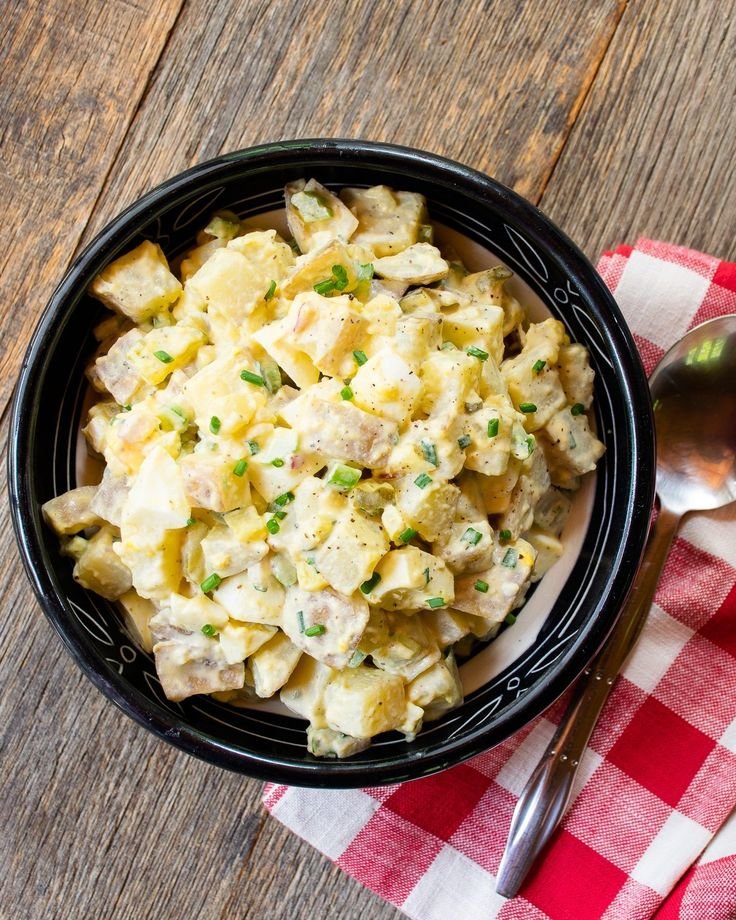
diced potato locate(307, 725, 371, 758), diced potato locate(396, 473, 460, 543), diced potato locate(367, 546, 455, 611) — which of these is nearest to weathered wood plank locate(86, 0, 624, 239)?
diced potato locate(396, 473, 460, 543)

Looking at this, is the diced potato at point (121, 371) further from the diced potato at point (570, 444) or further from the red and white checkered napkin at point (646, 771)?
the red and white checkered napkin at point (646, 771)

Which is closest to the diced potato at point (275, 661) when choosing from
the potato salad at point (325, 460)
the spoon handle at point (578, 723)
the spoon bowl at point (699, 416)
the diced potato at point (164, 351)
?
the potato salad at point (325, 460)

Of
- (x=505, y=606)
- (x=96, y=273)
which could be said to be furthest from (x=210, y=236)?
(x=505, y=606)

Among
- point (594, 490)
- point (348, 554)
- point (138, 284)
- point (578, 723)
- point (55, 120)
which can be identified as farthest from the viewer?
point (55, 120)

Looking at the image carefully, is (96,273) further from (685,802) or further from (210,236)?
(685,802)

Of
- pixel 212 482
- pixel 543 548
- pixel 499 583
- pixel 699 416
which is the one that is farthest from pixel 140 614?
pixel 699 416

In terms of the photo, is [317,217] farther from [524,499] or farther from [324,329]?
[524,499]
